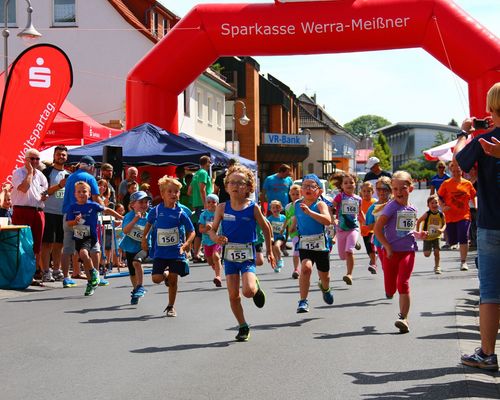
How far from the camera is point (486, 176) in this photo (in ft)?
22.9

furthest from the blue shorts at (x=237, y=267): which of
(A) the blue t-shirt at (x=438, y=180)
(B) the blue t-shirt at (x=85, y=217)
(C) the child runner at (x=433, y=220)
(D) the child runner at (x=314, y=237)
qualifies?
(A) the blue t-shirt at (x=438, y=180)

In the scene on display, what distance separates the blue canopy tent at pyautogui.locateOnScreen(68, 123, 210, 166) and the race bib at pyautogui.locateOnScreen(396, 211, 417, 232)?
34.8ft

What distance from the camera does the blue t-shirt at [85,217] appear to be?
Answer: 13.7 metres

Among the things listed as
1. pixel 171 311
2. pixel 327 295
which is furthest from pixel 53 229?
pixel 327 295

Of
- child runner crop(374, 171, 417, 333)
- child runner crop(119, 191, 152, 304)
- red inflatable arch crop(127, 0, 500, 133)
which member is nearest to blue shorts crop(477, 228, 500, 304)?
child runner crop(374, 171, 417, 333)

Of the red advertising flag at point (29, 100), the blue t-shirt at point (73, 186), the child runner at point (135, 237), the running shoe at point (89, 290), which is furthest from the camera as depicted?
the red advertising flag at point (29, 100)

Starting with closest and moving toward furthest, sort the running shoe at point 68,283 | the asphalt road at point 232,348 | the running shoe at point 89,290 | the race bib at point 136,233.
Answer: the asphalt road at point 232,348 → the race bib at point 136,233 → the running shoe at point 89,290 → the running shoe at point 68,283

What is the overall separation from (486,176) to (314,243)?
4586mm

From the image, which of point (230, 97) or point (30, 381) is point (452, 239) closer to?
point (30, 381)

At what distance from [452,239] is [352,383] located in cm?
1051

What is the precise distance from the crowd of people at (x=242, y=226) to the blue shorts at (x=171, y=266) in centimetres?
1

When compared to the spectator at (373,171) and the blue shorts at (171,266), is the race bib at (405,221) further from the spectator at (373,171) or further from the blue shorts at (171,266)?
the spectator at (373,171)

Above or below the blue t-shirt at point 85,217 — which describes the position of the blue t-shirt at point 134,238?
below

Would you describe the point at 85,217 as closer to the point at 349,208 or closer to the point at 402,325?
the point at 349,208
